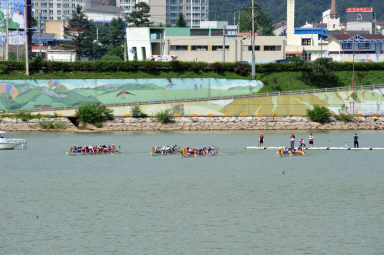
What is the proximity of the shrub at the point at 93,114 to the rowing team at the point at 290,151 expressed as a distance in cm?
3392

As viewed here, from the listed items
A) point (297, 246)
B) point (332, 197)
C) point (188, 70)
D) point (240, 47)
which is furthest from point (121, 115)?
point (297, 246)

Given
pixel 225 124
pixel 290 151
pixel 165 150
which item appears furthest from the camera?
pixel 225 124

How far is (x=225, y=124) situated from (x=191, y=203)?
4828 cm

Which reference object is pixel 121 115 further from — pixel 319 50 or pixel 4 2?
pixel 319 50

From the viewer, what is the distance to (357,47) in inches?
5704

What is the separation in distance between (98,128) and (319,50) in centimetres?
7642

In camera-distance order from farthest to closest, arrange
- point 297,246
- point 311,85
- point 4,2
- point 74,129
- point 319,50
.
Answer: point 319,50 < point 4,2 < point 311,85 < point 74,129 < point 297,246

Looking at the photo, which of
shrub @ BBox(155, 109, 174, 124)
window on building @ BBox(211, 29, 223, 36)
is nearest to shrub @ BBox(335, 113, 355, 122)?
shrub @ BBox(155, 109, 174, 124)

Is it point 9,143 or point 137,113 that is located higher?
point 137,113

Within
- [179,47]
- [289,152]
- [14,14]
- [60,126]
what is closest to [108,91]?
[60,126]

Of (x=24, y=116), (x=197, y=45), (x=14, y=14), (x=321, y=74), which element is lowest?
(x=24, y=116)

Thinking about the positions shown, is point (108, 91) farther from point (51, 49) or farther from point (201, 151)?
point (51, 49)

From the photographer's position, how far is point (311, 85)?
356 ft

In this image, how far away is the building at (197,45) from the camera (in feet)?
425
